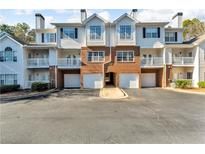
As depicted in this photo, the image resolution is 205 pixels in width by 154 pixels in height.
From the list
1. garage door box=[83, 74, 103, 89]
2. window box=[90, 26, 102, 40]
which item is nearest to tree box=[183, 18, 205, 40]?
window box=[90, 26, 102, 40]

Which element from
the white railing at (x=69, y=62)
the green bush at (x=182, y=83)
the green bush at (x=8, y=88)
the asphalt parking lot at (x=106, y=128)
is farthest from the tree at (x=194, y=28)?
the green bush at (x=8, y=88)

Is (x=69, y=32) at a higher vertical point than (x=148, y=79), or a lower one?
higher

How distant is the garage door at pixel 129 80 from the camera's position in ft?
69.3

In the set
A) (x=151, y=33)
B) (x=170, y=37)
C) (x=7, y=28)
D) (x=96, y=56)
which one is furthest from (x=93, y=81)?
(x=7, y=28)

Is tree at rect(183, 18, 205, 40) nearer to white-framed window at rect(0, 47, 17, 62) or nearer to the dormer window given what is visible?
the dormer window

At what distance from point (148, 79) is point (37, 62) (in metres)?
15.5

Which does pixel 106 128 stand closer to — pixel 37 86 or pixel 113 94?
pixel 113 94

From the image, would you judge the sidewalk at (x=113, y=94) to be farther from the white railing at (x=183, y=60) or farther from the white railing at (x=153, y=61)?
the white railing at (x=183, y=60)

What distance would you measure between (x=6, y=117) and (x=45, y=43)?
1595cm

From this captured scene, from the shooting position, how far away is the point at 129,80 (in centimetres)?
2122

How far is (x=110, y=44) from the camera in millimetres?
20922

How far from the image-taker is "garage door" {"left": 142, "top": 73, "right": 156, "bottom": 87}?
2292 cm

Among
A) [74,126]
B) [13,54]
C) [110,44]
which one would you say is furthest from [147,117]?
[13,54]

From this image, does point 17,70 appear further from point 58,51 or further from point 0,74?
point 58,51
